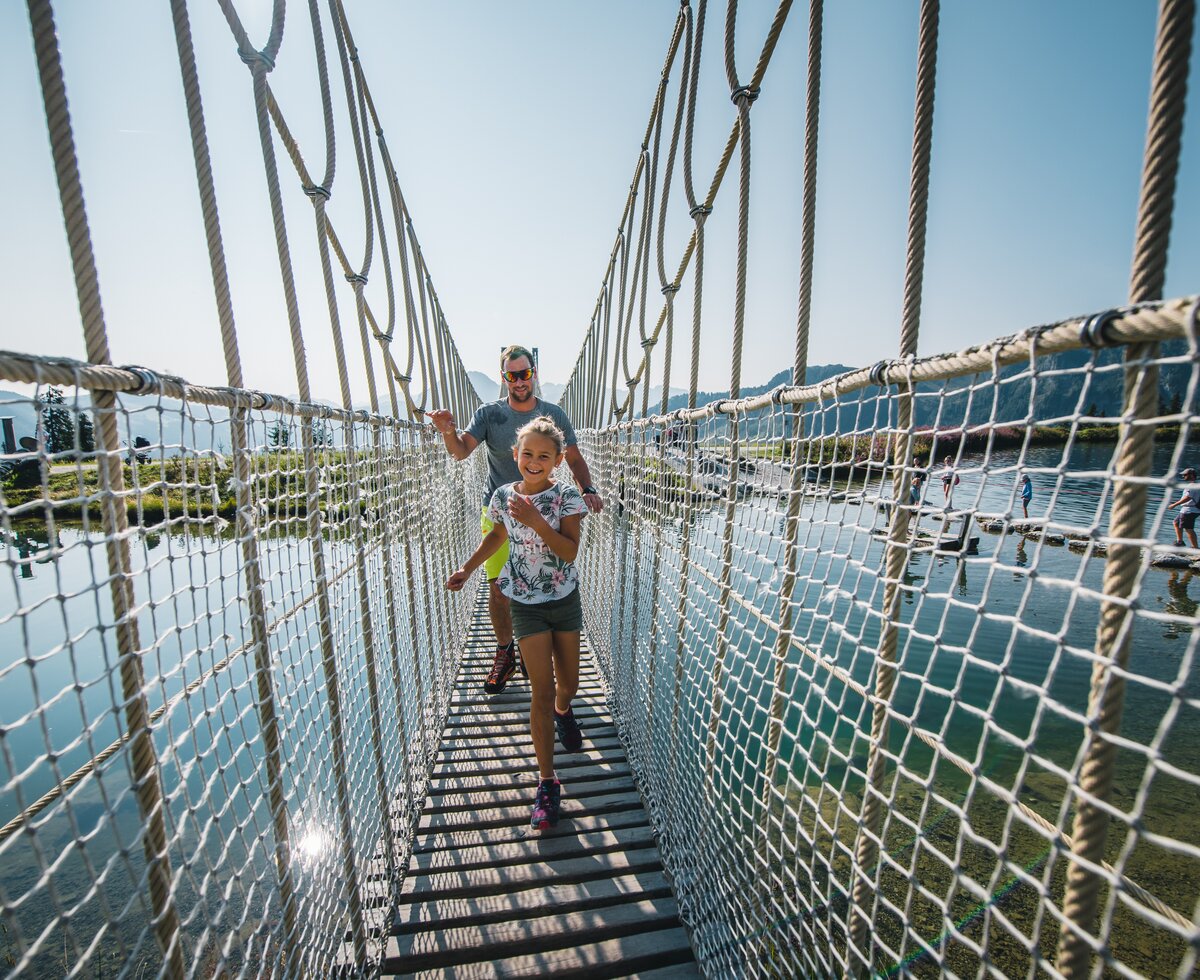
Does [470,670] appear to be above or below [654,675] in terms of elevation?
below

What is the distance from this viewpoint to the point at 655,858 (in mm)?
1999

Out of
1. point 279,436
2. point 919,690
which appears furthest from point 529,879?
point 919,690

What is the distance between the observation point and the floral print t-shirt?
6.72 feet

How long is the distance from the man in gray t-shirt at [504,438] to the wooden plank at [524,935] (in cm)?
132

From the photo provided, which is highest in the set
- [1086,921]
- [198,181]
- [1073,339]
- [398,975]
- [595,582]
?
[198,181]

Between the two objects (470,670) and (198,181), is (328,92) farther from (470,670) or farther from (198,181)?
(470,670)

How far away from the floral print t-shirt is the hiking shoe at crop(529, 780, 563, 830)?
2.18ft

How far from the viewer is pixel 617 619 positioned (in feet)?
9.86

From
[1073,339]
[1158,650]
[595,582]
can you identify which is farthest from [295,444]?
[1158,650]

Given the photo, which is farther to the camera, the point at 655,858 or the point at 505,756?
the point at 505,756

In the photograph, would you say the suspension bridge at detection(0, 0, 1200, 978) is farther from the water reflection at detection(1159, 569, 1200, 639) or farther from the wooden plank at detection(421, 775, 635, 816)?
the water reflection at detection(1159, 569, 1200, 639)

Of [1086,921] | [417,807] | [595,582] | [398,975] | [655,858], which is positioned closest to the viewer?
[1086,921]

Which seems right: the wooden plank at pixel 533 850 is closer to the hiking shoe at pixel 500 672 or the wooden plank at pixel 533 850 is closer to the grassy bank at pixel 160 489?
the hiking shoe at pixel 500 672

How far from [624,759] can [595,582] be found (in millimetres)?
1545
